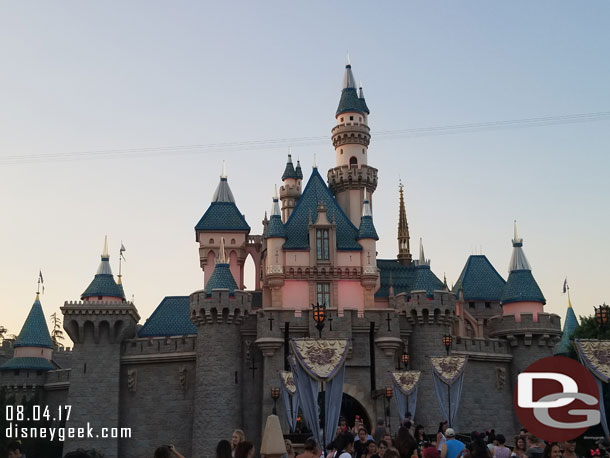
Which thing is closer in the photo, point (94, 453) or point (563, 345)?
point (94, 453)

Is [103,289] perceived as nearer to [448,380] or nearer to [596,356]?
[448,380]

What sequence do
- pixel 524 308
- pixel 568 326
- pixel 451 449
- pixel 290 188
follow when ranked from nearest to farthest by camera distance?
pixel 451 449 → pixel 524 308 → pixel 290 188 → pixel 568 326

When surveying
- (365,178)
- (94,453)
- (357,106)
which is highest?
(357,106)

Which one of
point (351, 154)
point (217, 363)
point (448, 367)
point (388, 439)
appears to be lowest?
point (388, 439)

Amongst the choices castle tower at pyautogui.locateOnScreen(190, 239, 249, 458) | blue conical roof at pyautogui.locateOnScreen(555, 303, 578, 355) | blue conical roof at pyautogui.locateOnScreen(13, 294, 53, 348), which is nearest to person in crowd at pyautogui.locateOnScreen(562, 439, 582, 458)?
castle tower at pyautogui.locateOnScreen(190, 239, 249, 458)

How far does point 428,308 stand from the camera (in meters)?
39.2

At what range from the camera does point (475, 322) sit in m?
49.7

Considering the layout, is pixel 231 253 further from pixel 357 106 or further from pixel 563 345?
pixel 563 345

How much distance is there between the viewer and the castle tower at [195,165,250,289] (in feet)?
153

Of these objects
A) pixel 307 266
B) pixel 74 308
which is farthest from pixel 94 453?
pixel 307 266

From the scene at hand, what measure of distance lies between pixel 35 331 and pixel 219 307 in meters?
15.1

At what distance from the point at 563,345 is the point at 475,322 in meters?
13.7

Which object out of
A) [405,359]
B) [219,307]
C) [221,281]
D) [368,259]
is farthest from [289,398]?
[368,259]

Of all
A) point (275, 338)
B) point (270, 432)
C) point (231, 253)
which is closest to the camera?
point (270, 432)
